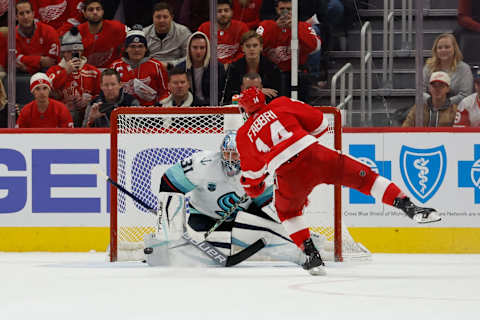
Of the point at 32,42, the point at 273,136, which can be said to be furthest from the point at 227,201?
the point at 32,42

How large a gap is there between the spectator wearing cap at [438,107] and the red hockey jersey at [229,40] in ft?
4.40

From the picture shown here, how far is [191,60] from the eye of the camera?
7.01 metres

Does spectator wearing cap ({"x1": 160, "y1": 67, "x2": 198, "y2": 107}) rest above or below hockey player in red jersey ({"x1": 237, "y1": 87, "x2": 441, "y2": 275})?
above

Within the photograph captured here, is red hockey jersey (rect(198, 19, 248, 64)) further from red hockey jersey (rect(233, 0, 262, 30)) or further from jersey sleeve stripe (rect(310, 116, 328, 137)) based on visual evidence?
jersey sleeve stripe (rect(310, 116, 328, 137))

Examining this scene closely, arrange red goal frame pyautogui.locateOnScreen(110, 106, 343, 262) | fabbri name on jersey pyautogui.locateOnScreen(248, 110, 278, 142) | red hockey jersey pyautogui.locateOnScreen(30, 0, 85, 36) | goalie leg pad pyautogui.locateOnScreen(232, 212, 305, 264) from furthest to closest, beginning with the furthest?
red hockey jersey pyautogui.locateOnScreen(30, 0, 85, 36) < red goal frame pyautogui.locateOnScreen(110, 106, 343, 262) < goalie leg pad pyautogui.locateOnScreen(232, 212, 305, 264) < fabbri name on jersey pyautogui.locateOnScreen(248, 110, 278, 142)

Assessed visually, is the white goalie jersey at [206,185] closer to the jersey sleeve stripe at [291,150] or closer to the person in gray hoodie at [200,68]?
the jersey sleeve stripe at [291,150]

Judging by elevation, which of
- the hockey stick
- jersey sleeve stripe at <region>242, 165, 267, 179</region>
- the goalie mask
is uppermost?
the goalie mask

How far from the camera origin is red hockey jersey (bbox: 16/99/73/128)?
7066mm

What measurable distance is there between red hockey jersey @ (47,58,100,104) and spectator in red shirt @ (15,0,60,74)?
0.12 meters

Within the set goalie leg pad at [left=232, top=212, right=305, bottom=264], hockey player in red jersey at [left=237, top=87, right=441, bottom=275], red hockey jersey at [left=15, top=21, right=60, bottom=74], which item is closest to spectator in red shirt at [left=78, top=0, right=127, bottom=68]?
red hockey jersey at [left=15, top=21, right=60, bottom=74]

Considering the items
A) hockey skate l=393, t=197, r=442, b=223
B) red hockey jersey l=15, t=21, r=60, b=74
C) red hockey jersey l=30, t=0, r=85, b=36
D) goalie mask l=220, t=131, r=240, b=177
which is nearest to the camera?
hockey skate l=393, t=197, r=442, b=223

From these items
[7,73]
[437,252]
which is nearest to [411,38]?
[437,252]

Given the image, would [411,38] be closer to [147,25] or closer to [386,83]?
[386,83]

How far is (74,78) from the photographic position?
7133mm
